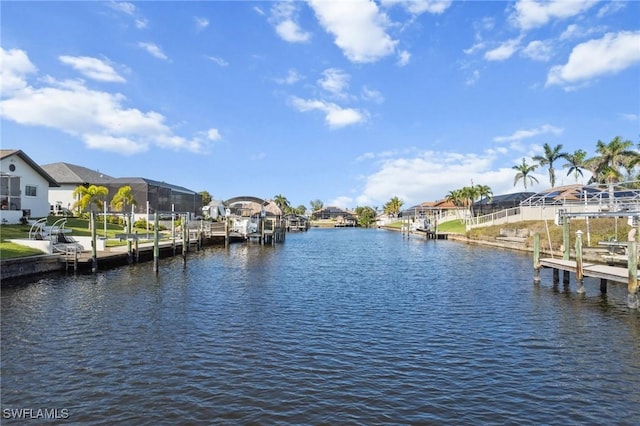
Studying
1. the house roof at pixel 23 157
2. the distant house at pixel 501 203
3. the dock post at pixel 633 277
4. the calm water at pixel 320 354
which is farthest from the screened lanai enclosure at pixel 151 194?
the dock post at pixel 633 277

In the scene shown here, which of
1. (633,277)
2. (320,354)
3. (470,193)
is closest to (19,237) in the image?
(320,354)

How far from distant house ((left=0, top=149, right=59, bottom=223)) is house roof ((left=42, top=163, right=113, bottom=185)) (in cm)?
2613

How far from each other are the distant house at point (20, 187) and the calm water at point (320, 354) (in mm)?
23989

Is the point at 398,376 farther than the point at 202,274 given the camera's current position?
No

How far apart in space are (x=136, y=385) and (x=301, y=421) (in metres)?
5.17

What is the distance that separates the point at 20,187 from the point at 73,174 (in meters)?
35.0

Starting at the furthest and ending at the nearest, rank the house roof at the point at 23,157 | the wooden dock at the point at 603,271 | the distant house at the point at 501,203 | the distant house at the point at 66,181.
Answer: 1. the distant house at the point at 501,203
2. the distant house at the point at 66,181
3. the house roof at the point at 23,157
4. the wooden dock at the point at 603,271

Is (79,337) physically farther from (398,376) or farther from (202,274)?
(202,274)

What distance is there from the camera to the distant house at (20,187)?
43531mm

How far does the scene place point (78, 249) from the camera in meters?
33.1

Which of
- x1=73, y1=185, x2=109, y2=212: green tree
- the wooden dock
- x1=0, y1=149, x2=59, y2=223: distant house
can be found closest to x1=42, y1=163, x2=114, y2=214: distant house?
x1=73, y1=185, x2=109, y2=212: green tree

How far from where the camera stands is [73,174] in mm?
78875

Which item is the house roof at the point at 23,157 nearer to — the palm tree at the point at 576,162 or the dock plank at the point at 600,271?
the dock plank at the point at 600,271

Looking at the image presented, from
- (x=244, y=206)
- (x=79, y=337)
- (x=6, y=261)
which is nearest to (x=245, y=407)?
(x=79, y=337)
